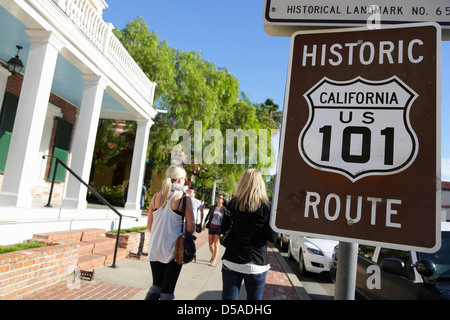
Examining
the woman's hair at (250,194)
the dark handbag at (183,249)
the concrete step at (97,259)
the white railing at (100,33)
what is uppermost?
the white railing at (100,33)

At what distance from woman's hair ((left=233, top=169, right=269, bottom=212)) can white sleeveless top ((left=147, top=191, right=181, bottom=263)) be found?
91 cm

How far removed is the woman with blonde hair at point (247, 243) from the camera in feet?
9.45

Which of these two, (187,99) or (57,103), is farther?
(187,99)

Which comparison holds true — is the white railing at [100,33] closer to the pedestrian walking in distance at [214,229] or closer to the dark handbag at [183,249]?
the pedestrian walking in distance at [214,229]

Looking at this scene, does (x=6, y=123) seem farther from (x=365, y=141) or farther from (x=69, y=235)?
(x=365, y=141)

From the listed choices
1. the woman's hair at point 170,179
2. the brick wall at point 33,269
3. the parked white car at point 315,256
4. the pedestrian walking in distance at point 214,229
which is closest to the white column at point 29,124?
the brick wall at point 33,269

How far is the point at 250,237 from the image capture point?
2945mm

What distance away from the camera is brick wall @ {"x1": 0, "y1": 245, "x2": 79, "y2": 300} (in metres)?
3.69

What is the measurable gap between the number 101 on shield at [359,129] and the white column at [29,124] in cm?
582

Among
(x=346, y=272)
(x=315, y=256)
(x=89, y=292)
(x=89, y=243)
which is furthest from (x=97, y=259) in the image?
(x=346, y=272)

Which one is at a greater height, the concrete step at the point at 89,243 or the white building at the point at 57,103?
the white building at the point at 57,103

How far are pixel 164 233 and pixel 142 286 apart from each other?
2.11 metres

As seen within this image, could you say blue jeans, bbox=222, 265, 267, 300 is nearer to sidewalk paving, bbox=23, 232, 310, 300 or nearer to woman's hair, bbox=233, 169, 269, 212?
woman's hair, bbox=233, 169, 269, 212

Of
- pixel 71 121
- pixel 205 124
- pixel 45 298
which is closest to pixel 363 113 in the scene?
pixel 45 298
